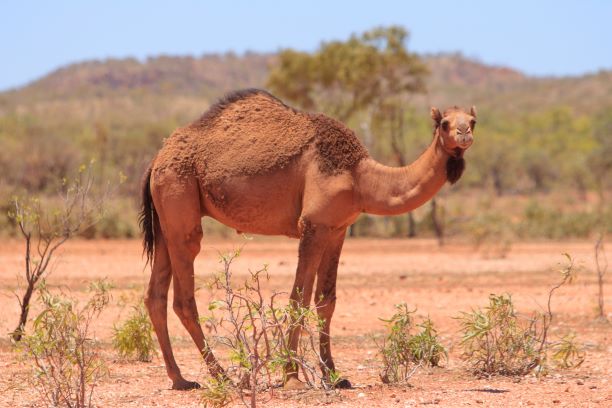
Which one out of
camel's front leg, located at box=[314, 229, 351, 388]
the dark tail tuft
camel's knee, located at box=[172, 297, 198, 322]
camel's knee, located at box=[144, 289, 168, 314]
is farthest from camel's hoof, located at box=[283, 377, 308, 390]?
the dark tail tuft

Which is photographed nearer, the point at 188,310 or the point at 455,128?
the point at 455,128

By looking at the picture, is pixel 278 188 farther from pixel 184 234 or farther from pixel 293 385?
pixel 293 385

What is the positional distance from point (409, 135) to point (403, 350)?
211 feet

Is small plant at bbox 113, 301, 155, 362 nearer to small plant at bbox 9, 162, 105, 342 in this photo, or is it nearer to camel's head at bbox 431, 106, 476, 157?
small plant at bbox 9, 162, 105, 342

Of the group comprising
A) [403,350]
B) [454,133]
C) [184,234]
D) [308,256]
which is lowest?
[403,350]

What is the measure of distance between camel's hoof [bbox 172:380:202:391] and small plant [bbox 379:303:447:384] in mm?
1731

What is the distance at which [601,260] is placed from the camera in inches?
925

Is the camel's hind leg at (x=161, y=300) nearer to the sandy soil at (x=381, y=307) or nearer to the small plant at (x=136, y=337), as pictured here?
the sandy soil at (x=381, y=307)

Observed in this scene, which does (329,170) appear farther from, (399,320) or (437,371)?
(437,371)

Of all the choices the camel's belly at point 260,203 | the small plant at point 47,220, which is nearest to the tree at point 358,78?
the small plant at point 47,220

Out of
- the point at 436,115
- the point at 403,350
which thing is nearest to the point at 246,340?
the point at 403,350

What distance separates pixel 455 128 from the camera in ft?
29.4

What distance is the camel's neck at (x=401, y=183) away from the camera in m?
9.35

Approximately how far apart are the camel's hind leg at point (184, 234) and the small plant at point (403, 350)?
1785 millimetres
